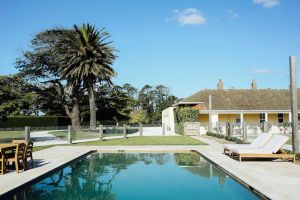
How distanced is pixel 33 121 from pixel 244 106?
30153 millimetres

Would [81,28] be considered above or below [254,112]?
above

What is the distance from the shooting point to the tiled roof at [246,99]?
39.8 metres

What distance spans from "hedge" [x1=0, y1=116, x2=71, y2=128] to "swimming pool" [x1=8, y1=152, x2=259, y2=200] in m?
36.5

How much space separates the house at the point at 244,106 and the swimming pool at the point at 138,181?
76.4 ft

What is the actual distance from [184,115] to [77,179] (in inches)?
936

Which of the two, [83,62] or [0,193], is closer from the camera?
[0,193]

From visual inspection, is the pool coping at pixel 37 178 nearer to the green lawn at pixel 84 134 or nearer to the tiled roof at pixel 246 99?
the green lawn at pixel 84 134

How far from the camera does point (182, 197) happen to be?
930cm

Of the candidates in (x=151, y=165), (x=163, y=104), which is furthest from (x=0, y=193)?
(x=163, y=104)

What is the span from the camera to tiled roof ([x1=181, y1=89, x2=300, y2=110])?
39.8 metres

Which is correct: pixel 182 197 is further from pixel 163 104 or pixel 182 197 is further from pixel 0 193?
pixel 163 104

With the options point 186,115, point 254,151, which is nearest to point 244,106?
point 186,115

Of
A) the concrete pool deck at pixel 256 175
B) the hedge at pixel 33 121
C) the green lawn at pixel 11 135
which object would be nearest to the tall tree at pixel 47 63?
the hedge at pixel 33 121

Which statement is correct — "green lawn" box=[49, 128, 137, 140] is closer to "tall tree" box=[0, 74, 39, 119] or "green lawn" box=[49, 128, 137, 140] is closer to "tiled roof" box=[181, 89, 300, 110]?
"tall tree" box=[0, 74, 39, 119]
